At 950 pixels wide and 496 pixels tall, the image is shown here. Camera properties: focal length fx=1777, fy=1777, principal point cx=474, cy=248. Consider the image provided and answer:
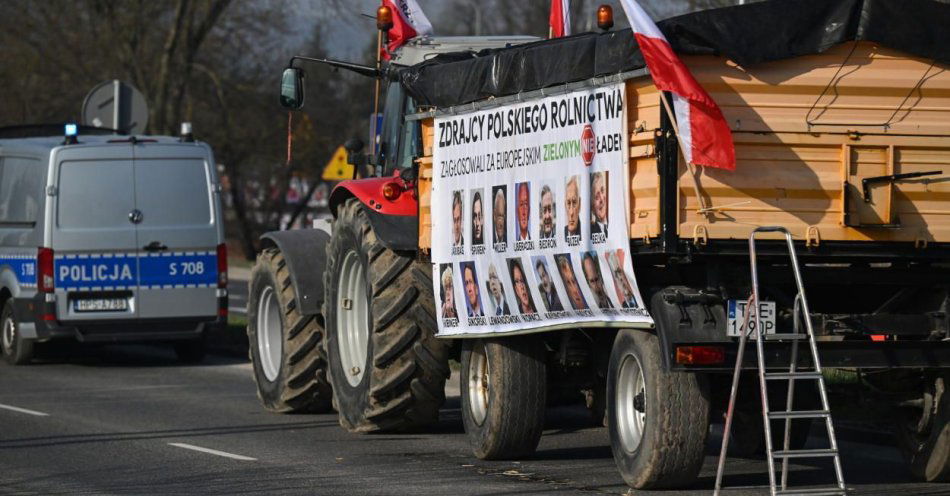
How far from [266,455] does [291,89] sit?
10.4 ft

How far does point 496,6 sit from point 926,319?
2458 inches

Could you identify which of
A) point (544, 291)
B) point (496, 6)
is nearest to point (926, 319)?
point (544, 291)

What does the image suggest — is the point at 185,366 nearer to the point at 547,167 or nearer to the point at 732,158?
the point at 547,167

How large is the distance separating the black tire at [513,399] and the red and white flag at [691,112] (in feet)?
8.43

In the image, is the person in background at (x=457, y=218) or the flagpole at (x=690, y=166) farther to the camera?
the person in background at (x=457, y=218)

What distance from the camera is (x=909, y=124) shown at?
9211 millimetres

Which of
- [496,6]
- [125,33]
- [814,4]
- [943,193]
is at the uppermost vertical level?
[496,6]

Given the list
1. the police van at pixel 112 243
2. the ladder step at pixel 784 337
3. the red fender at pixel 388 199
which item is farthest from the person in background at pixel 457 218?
the police van at pixel 112 243

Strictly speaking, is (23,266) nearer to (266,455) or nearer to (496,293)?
(266,455)

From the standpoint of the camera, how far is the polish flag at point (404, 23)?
44.4 feet

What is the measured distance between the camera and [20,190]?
19406mm

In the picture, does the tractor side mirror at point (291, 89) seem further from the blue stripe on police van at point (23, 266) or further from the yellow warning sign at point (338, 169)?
the yellow warning sign at point (338, 169)

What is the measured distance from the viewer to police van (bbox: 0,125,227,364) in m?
18.7

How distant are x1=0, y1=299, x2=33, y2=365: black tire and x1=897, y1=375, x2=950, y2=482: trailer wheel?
1145cm
